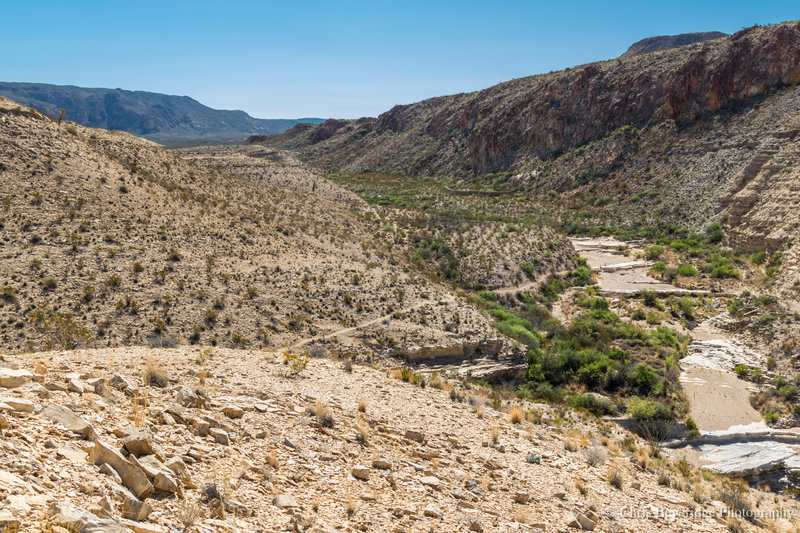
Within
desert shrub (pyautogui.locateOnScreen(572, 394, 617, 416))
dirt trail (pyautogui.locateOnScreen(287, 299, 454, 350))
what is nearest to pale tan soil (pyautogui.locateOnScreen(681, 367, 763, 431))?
Result: desert shrub (pyautogui.locateOnScreen(572, 394, 617, 416))

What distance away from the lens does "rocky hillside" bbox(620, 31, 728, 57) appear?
13012cm

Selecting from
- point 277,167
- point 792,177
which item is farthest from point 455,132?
point 792,177

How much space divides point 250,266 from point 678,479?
15208 millimetres

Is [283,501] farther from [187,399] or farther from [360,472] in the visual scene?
[187,399]

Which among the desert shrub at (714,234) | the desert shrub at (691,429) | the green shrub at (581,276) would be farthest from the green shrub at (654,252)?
the desert shrub at (691,429)

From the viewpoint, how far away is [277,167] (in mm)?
49562

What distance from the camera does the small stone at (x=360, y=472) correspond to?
247 inches

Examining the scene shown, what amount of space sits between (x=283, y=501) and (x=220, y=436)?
142cm

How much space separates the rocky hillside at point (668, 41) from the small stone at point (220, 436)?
500 ft

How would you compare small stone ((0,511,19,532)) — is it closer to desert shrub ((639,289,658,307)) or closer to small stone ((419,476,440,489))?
small stone ((419,476,440,489))

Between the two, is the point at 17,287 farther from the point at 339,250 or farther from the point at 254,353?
the point at 339,250

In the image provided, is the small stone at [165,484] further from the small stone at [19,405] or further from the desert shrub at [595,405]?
the desert shrub at [595,405]

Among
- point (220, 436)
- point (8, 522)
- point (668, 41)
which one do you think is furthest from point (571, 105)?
point (668, 41)

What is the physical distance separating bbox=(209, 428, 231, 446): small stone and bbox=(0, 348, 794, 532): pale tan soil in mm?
101
